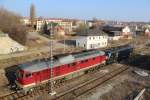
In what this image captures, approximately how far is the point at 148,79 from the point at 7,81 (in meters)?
23.5

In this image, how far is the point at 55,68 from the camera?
2980 centimetres

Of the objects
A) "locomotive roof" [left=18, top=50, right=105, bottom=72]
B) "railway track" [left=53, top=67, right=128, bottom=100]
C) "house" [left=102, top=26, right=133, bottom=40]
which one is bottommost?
"railway track" [left=53, top=67, right=128, bottom=100]

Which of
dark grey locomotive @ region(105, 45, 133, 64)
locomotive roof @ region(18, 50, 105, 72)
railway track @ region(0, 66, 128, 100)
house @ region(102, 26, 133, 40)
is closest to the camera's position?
railway track @ region(0, 66, 128, 100)

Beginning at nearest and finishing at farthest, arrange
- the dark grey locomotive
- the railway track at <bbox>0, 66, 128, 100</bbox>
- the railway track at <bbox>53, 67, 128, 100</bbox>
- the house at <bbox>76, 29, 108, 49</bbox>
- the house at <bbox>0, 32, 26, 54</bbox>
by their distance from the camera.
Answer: the railway track at <bbox>0, 66, 128, 100</bbox> < the railway track at <bbox>53, 67, 128, 100</bbox> < the dark grey locomotive < the house at <bbox>0, 32, 26, 54</bbox> < the house at <bbox>76, 29, 108, 49</bbox>

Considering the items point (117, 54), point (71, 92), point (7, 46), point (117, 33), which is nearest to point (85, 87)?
point (71, 92)

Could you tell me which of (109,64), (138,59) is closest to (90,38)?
(138,59)

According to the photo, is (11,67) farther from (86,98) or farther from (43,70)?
(86,98)

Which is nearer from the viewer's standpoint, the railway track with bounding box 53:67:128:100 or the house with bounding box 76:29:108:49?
the railway track with bounding box 53:67:128:100

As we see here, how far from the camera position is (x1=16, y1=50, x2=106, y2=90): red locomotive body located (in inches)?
1024

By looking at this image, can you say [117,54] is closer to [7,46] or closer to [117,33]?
[7,46]

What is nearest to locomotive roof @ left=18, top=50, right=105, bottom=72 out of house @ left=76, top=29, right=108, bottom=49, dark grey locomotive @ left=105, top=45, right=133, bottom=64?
dark grey locomotive @ left=105, top=45, right=133, bottom=64

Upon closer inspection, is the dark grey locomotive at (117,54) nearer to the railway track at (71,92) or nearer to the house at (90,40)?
the railway track at (71,92)

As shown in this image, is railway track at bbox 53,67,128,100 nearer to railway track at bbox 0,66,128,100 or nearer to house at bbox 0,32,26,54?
railway track at bbox 0,66,128,100

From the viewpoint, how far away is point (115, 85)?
32.0 meters
